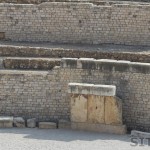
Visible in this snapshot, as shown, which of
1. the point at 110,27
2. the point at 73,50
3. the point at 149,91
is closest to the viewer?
the point at 149,91

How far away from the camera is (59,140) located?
16.4 meters

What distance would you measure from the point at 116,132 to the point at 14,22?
7.37 m

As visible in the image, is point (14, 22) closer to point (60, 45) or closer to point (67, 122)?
point (60, 45)

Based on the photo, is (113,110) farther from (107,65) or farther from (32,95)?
(32,95)

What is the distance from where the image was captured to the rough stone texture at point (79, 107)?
17.2 metres

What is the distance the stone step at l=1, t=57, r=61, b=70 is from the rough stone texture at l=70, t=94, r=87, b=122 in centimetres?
213

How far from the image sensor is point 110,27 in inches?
829

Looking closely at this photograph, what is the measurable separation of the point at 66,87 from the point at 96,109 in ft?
4.80

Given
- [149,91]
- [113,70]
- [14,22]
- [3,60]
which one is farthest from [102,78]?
[14,22]

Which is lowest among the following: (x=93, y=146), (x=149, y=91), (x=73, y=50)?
(x=93, y=146)

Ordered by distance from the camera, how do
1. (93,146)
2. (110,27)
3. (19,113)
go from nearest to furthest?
(93,146)
(19,113)
(110,27)

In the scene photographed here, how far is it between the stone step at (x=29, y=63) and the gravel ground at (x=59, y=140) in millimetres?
2618

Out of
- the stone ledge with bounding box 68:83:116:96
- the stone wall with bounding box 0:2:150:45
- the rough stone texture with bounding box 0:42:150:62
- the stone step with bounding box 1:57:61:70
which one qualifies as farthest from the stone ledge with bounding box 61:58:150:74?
the stone wall with bounding box 0:2:150:45

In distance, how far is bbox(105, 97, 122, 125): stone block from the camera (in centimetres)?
1694
